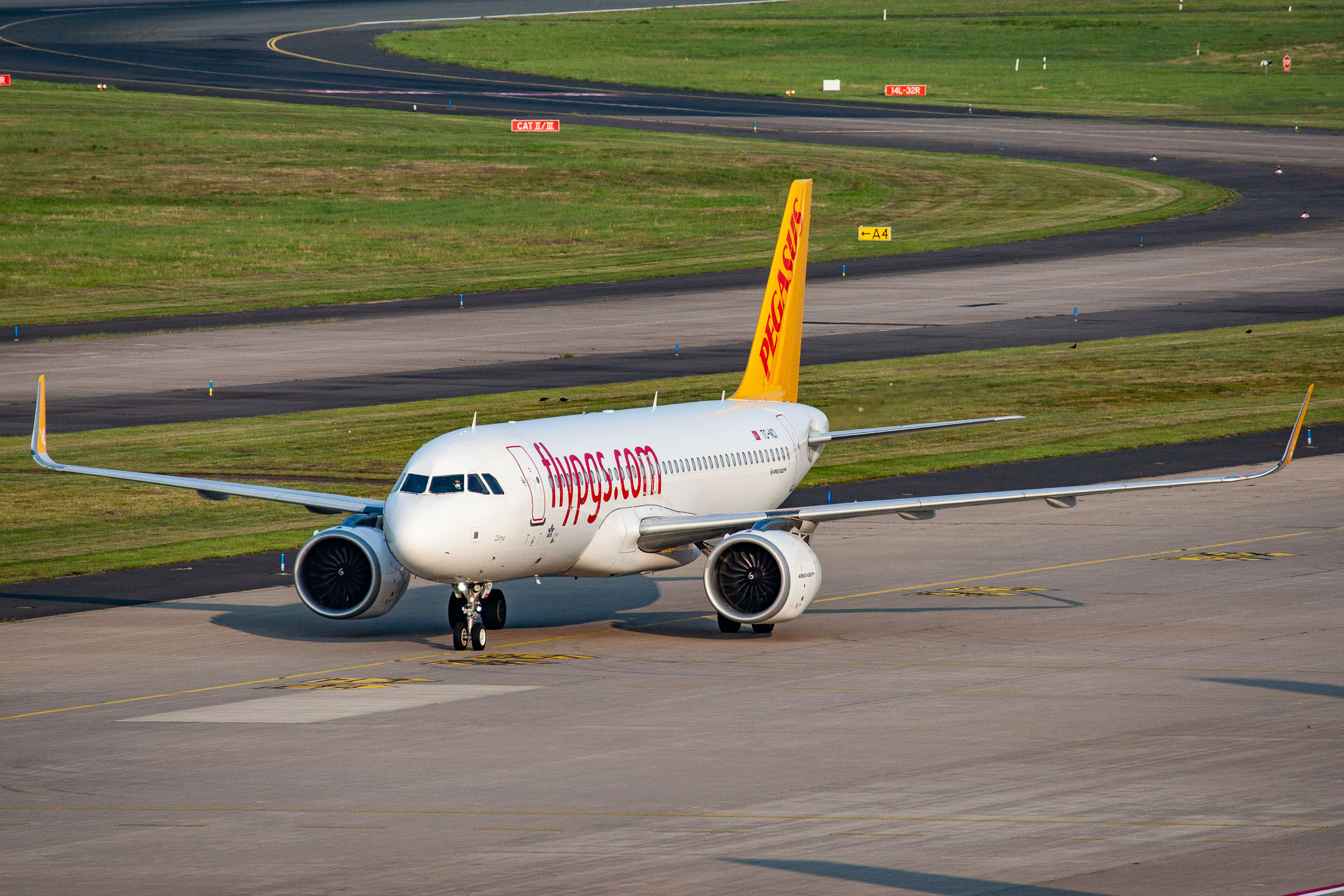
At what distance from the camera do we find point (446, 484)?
34531mm

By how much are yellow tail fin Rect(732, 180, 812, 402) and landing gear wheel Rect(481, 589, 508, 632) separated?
8.22 metres

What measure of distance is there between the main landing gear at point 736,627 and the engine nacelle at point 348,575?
5651 mm

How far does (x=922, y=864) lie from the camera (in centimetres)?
2300

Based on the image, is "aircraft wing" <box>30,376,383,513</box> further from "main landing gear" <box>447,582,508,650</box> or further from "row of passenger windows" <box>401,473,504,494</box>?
"row of passenger windows" <box>401,473,504,494</box>

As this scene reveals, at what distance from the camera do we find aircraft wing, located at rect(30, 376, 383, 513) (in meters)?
38.6

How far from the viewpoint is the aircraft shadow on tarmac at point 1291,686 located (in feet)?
105

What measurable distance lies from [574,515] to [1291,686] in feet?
39.9

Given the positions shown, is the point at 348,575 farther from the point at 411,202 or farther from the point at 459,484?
the point at 411,202

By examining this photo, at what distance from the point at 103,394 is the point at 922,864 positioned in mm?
51643

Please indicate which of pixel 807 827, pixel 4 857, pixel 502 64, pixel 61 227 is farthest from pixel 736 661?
pixel 502 64

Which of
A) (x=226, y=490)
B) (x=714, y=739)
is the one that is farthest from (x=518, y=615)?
(x=714, y=739)

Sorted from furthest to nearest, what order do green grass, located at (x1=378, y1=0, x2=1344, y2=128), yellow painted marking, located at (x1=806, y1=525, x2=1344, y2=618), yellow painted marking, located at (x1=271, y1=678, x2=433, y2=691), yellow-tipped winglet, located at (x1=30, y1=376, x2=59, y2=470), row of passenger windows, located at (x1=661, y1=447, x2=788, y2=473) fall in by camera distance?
green grass, located at (x1=378, y1=0, x2=1344, y2=128), yellow painted marking, located at (x1=806, y1=525, x2=1344, y2=618), yellow-tipped winglet, located at (x1=30, y1=376, x2=59, y2=470), row of passenger windows, located at (x1=661, y1=447, x2=788, y2=473), yellow painted marking, located at (x1=271, y1=678, x2=433, y2=691)

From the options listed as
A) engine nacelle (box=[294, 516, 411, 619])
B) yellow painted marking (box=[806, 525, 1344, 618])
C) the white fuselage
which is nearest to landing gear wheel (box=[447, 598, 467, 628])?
engine nacelle (box=[294, 516, 411, 619])

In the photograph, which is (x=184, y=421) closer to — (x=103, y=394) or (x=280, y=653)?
(x=103, y=394)
